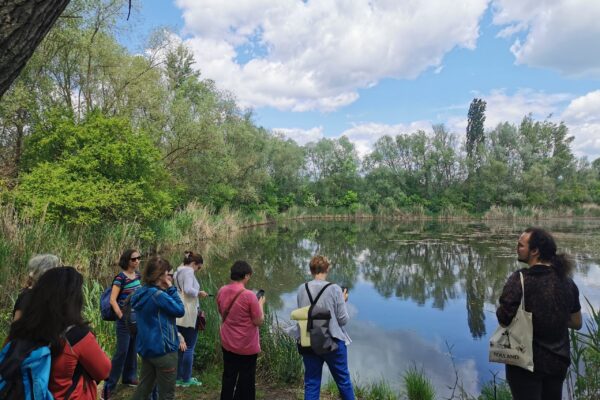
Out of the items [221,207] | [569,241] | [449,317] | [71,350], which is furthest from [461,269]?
[221,207]

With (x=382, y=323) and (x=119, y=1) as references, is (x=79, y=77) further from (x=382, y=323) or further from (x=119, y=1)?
(x=382, y=323)

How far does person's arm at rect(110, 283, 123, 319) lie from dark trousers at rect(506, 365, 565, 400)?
10.3ft

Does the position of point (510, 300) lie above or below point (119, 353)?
above

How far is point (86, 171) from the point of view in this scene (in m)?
10.6

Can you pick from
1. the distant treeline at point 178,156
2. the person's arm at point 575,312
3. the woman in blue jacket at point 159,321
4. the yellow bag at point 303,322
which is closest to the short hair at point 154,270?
the woman in blue jacket at point 159,321

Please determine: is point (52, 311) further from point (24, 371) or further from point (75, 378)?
point (75, 378)

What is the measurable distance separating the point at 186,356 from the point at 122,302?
90 centimetres

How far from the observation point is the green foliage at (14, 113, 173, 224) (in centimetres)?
971

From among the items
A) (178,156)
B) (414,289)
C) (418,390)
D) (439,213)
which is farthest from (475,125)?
(418,390)

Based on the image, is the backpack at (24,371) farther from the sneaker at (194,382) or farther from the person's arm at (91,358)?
the sneaker at (194,382)

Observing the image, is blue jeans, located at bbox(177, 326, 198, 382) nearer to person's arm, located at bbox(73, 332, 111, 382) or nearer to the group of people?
the group of people

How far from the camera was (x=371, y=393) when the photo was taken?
4.34m

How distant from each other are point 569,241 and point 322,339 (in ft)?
61.6

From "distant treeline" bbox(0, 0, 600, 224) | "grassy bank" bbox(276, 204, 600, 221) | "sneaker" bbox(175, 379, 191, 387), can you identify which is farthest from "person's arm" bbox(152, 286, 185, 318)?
"grassy bank" bbox(276, 204, 600, 221)
